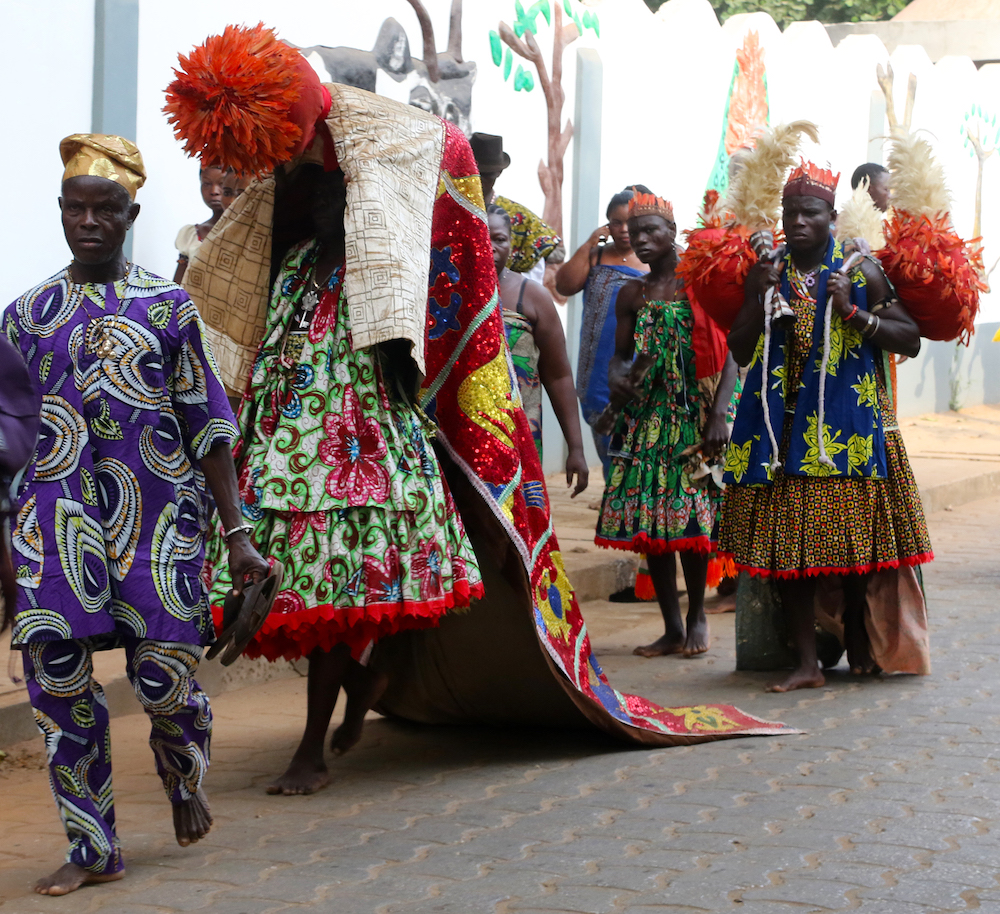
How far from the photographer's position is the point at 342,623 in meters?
4.27

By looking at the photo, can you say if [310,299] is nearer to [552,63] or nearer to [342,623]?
[342,623]

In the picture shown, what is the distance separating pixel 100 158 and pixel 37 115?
383 centimetres

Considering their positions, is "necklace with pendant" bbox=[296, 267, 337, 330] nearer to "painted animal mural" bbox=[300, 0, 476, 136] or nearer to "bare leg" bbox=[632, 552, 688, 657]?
"bare leg" bbox=[632, 552, 688, 657]

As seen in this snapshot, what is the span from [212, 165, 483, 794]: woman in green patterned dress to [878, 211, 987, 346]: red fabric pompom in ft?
7.96

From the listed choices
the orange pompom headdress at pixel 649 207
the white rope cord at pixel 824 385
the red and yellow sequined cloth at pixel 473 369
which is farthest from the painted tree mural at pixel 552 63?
the red and yellow sequined cloth at pixel 473 369

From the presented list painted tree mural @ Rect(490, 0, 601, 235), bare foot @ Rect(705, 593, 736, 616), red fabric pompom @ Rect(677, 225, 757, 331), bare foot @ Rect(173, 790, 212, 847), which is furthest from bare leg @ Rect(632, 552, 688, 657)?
painted tree mural @ Rect(490, 0, 601, 235)

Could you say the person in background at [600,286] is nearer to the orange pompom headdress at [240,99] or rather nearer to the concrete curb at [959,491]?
the concrete curb at [959,491]

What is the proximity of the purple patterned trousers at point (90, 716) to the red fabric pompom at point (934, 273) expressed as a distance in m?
3.56

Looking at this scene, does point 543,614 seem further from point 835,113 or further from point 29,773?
point 835,113

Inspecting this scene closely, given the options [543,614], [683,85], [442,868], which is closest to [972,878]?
[442,868]

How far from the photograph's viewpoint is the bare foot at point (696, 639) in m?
7.04

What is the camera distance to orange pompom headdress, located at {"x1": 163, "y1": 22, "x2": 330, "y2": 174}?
158 inches

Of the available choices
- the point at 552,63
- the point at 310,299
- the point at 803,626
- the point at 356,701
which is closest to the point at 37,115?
the point at 310,299

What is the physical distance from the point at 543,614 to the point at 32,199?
3.77 m
